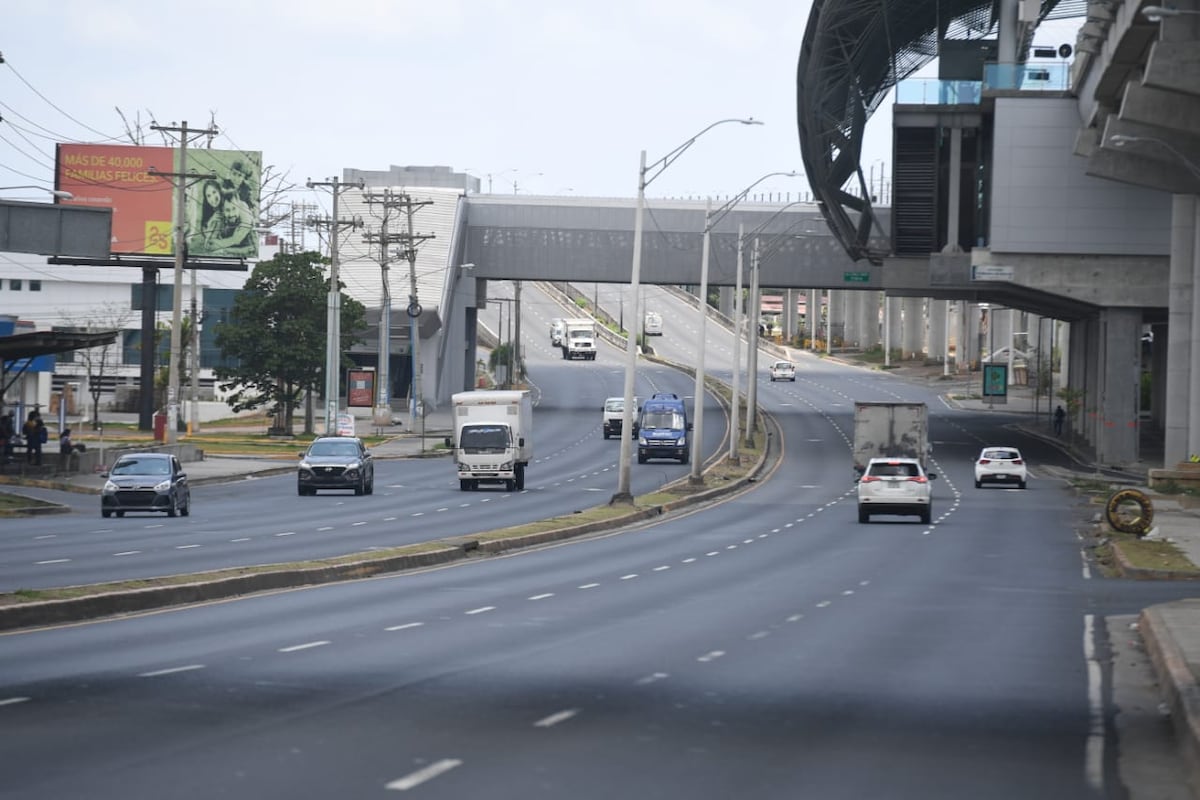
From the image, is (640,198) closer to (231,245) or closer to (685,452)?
(685,452)

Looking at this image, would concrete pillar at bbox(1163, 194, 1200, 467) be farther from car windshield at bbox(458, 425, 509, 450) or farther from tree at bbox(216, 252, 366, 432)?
tree at bbox(216, 252, 366, 432)

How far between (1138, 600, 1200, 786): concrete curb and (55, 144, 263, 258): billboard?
2749 inches

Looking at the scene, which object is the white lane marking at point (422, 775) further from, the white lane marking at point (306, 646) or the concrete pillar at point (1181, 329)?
the concrete pillar at point (1181, 329)

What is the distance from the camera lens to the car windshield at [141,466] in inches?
1663

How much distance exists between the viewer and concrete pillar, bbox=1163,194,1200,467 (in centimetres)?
6506

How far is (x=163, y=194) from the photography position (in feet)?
284

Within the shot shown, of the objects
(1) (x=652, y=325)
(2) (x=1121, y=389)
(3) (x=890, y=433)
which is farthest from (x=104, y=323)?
(3) (x=890, y=433)

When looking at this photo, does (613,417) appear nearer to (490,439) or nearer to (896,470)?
(490,439)

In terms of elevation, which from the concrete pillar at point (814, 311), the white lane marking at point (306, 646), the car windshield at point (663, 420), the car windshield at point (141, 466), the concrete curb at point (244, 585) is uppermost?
the concrete pillar at point (814, 311)

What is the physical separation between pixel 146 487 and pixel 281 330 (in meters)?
49.8

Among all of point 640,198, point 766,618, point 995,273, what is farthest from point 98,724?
point 995,273

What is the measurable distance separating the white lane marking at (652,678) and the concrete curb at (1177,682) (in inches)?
163

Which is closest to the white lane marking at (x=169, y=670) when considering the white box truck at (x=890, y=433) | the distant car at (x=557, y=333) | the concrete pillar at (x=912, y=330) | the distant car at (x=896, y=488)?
the distant car at (x=896, y=488)

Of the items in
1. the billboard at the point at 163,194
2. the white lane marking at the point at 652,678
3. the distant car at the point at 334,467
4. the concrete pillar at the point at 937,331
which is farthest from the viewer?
the concrete pillar at the point at 937,331
